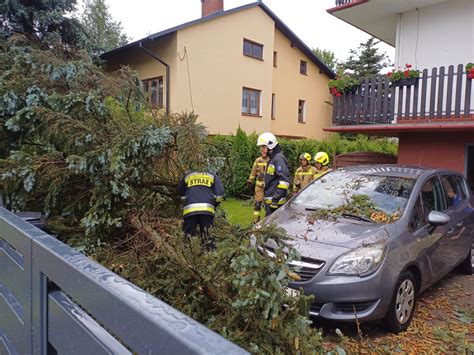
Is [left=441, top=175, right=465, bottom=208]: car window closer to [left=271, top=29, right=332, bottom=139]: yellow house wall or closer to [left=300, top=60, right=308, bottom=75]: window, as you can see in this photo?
[left=271, top=29, right=332, bottom=139]: yellow house wall

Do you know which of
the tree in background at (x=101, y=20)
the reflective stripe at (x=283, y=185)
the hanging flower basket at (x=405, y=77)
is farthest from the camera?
the tree in background at (x=101, y=20)

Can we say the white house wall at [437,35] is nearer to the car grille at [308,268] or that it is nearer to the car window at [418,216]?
the car window at [418,216]

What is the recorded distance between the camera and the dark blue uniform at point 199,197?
426 centimetres

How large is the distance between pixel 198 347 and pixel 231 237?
1.58 meters

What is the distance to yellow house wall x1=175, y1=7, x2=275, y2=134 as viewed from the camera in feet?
51.4

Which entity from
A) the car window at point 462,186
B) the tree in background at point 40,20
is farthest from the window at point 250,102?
the car window at point 462,186

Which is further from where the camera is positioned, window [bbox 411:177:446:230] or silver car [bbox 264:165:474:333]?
window [bbox 411:177:446:230]

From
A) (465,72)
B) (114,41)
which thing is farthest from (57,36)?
(114,41)

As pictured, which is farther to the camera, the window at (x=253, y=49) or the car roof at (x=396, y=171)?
the window at (x=253, y=49)

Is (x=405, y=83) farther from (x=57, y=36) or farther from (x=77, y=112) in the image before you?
(x=57, y=36)

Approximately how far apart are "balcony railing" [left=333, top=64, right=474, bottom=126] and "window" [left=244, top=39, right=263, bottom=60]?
981 centimetres

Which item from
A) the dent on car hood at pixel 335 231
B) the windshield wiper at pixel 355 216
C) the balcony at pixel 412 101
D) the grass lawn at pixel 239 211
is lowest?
the grass lawn at pixel 239 211

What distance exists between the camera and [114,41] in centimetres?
3597

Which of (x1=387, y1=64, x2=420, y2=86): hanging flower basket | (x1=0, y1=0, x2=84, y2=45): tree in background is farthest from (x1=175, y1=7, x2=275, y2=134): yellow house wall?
(x1=387, y1=64, x2=420, y2=86): hanging flower basket
